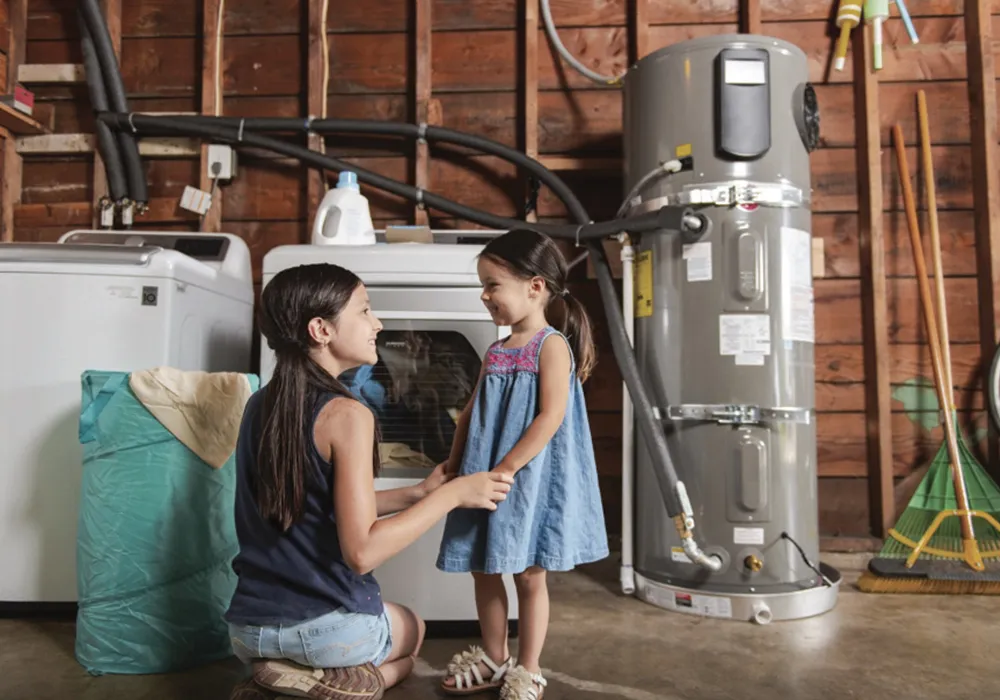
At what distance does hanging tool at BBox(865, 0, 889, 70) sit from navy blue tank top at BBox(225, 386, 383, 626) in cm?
220

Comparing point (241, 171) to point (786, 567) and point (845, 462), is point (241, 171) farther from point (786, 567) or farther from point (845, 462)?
point (845, 462)

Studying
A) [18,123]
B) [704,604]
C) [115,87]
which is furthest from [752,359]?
[18,123]

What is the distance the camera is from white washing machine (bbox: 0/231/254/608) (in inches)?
65.9

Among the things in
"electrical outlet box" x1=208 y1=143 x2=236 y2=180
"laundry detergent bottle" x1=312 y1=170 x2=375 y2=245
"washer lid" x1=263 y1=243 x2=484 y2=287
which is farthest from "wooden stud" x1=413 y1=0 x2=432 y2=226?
"washer lid" x1=263 y1=243 x2=484 y2=287

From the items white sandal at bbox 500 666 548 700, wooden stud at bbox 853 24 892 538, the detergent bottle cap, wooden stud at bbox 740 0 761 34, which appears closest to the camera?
white sandal at bbox 500 666 548 700

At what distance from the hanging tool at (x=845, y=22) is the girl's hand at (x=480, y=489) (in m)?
2.09

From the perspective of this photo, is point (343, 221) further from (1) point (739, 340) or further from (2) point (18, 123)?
(2) point (18, 123)

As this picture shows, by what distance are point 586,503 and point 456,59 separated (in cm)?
187

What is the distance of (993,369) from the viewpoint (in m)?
2.25

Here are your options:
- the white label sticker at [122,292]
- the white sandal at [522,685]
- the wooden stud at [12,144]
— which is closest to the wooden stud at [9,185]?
the wooden stud at [12,144]

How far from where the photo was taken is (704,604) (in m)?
1.82

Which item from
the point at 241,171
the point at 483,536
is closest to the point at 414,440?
the point at 483,536

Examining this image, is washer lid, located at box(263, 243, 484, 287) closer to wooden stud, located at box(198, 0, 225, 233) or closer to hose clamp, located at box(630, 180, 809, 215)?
hose clamp, located at box(630, 180, 809, 215)

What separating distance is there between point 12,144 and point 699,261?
97.7 inches
